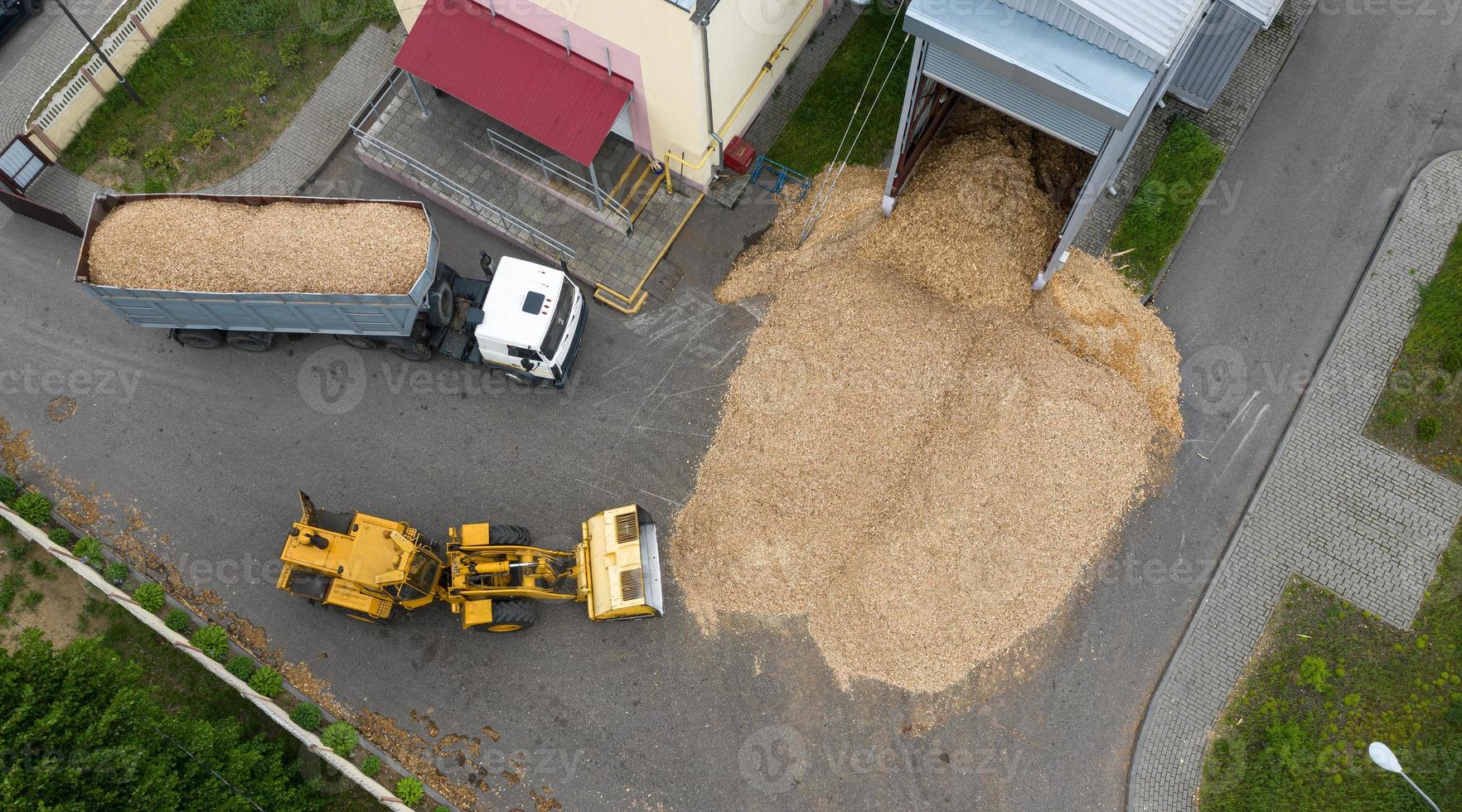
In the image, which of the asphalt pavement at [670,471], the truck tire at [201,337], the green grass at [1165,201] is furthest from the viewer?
the green grass at [1165,201]

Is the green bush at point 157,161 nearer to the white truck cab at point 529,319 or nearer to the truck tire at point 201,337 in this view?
the truck tire at point 201,337

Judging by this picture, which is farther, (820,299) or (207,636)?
(820,299)

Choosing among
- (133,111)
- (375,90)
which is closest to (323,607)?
(375,90)

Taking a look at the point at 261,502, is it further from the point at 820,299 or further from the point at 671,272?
the point at 820,299

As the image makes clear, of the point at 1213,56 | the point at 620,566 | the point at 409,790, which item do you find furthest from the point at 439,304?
the point at 1213,56

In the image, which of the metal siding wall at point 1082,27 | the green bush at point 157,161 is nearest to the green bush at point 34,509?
the green bush at point 157,161

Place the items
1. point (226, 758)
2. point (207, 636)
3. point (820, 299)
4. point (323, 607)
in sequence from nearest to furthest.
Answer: point (226, 758) < point (207, 636) < point (323, 607) < point (820, 299)
